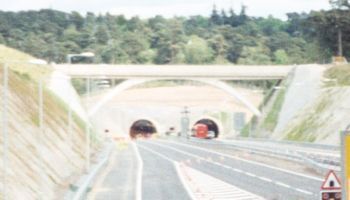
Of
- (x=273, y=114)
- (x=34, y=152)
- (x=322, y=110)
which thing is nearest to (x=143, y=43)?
(x=273, y=114)

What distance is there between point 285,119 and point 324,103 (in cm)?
1418

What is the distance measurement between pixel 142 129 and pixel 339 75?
76.5m

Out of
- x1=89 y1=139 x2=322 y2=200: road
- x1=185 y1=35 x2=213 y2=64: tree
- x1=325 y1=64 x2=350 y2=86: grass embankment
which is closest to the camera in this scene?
x1=89 y1=139 x2=322 y2=200: road

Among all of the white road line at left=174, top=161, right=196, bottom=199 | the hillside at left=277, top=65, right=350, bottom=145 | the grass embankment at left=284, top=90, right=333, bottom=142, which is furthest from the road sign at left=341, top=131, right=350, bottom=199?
the grass embankment at left=284, top=90, right=333, bottom=142

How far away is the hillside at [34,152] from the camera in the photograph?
30078 millimetres

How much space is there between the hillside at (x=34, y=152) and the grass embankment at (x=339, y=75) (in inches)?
2303

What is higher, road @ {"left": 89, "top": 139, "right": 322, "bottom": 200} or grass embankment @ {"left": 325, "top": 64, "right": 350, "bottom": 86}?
grass embankment @ {"left": 325, "top": 64, "right": 350, "bottom": 86}

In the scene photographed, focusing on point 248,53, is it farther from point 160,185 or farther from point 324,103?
point 160,185

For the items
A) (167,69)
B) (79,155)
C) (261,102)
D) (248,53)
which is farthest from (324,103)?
(248,53)

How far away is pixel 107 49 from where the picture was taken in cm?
17675

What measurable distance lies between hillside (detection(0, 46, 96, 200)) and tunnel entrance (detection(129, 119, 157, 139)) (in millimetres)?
118271

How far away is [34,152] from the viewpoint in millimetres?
37938

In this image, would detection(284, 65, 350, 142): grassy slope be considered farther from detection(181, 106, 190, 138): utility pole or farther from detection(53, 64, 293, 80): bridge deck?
detection(181, 106, 190, 138): utility pole

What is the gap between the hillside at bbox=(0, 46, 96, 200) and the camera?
30.1 m
